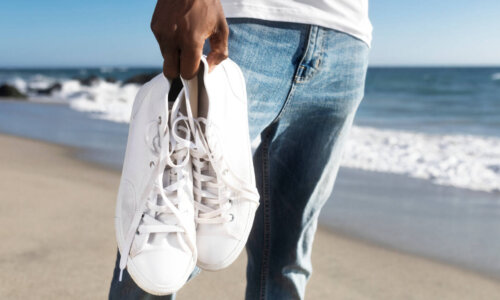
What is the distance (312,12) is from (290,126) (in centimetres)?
28

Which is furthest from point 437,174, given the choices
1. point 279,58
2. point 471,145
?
point 279,58

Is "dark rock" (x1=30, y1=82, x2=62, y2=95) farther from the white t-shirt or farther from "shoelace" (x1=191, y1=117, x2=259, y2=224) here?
"shoelace" (x1=191, y1=117, x2=259, y2=224)

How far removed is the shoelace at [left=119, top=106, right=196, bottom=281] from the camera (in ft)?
3.02

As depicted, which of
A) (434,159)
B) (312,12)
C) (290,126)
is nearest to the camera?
(312,12)

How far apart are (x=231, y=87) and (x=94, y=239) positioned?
196cm

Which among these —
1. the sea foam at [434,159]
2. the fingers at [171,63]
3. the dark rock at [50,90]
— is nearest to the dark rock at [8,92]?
the dark rock at [50,90]

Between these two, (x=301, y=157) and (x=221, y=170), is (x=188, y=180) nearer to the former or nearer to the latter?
(x=221, y=170)

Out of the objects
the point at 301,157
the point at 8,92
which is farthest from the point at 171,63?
the point at 8,92

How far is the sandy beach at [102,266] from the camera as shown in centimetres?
219

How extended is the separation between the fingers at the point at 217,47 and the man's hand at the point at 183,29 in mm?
34

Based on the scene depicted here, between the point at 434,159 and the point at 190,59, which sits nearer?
the point at 190,59

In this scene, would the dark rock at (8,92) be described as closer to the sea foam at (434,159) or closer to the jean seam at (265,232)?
the sea foam at (434,159)

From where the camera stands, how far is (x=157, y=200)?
96cm

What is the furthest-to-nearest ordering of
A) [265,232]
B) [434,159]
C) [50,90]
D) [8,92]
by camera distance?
[50,90]
[8,92]
[434,159]
[265,232]
